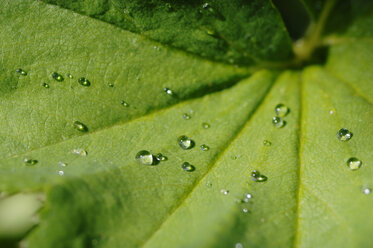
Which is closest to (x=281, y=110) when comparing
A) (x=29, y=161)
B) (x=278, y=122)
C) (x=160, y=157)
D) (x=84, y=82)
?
(x=278, y=122)

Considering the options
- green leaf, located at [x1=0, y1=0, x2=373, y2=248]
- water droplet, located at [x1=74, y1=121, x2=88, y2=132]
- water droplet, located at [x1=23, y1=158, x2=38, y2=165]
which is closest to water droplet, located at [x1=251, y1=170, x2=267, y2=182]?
green leaf, located at [x1=0, y1=0, x2=373, y2=248]

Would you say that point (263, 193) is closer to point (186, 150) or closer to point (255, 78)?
point (186, 150)

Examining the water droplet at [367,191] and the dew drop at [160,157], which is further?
the dew drop at [160,157]

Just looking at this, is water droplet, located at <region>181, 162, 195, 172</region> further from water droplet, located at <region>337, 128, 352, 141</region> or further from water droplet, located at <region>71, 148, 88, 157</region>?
water droplet, located at <region>337, 128, 352, 141</region>

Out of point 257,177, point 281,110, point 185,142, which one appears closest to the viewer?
point 257,177

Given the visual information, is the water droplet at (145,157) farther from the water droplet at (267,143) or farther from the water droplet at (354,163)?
the water droplet at (354,163)

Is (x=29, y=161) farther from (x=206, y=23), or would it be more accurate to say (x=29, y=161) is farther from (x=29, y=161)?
(x=206, y=23)

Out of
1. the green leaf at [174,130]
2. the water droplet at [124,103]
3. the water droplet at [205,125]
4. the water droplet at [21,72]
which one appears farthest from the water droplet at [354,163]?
the water droplet at [21,72]
